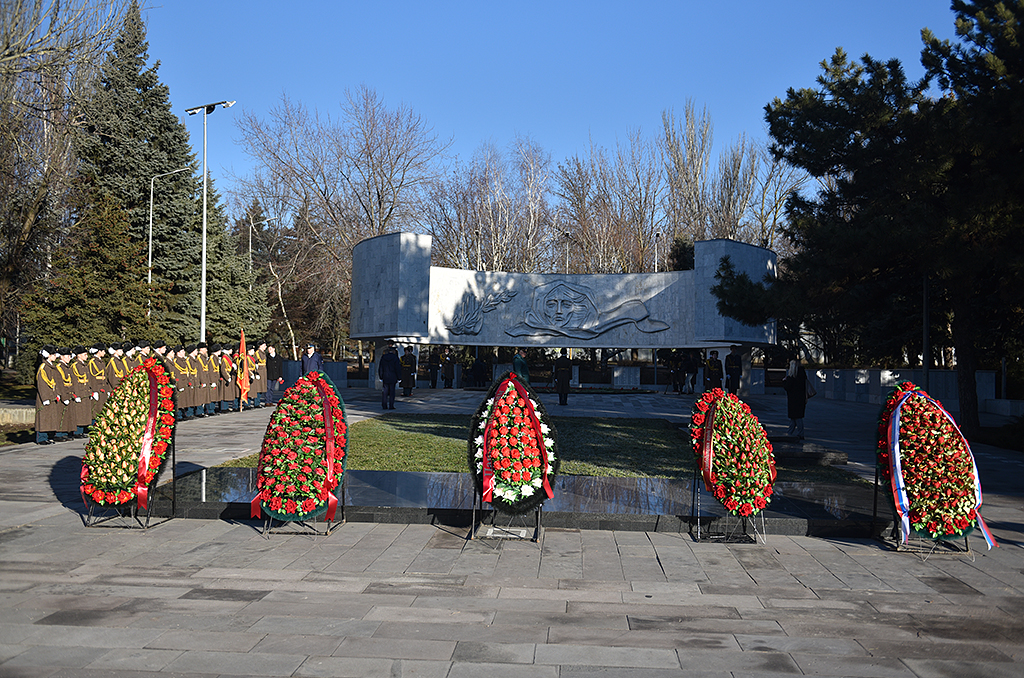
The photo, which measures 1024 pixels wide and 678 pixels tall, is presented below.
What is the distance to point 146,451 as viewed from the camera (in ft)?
26.0

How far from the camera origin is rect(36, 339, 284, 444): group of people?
14195 millimetres

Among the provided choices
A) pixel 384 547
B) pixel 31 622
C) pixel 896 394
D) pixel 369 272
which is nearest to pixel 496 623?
pixel 384 547

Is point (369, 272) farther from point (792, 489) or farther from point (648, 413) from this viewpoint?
point (792, 489)

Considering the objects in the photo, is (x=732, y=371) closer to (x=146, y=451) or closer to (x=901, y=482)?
(x=901, y=482)

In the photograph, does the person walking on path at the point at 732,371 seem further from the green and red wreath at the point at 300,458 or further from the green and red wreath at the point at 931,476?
the green and red wreath at the point at 300,458

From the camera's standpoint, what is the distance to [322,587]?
5969 mm

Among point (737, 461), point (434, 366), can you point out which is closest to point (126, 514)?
→ point (737, 461)

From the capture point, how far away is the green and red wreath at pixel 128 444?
7805mm

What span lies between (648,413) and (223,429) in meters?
11.7

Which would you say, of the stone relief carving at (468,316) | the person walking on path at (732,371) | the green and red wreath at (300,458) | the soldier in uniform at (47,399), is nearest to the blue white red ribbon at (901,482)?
the green and red wreath at (300,458)

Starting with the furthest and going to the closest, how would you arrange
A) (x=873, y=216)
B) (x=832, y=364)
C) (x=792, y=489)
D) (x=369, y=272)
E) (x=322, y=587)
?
1. (x=832, y=364)
2. (x=369, y=272)
3. (x=873, y=216)
4. (x=792, y=489)
5. (x=322, y=587)

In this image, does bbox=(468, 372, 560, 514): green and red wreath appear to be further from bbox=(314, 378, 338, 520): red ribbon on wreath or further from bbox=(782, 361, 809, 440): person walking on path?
bbox=(782, 361, 809, 440): person walking on path

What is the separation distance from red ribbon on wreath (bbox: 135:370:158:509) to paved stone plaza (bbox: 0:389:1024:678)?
0.38m

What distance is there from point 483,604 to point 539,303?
26565mm
